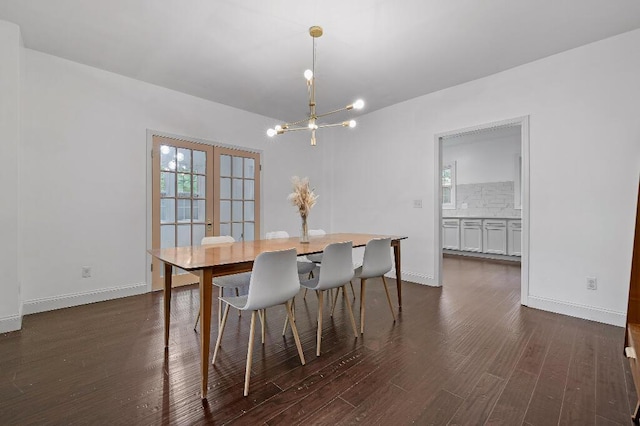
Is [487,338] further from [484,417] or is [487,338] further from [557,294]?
[557,294]

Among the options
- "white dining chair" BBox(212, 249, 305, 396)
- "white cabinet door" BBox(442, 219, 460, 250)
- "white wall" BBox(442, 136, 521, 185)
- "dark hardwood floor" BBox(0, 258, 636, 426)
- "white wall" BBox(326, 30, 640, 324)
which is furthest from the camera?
"white cabinet door" BBox(442, 219, 460, 250)

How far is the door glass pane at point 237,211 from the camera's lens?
474 cm

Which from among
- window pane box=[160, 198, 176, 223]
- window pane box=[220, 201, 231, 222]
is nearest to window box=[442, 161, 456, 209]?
window pane box=[220, 201, 231, 222]

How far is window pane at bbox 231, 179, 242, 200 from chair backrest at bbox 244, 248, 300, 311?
3.04 metres

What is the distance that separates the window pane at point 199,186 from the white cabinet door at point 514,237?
591 centimetres

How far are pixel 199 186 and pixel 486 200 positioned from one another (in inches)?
242

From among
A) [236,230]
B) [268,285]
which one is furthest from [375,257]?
[236,230]

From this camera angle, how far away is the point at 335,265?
2.37 meters

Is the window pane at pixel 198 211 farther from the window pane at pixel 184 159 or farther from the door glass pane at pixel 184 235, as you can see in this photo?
the window pane at pixel 184 159

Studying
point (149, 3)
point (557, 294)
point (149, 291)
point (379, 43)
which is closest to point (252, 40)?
point (149, 3)

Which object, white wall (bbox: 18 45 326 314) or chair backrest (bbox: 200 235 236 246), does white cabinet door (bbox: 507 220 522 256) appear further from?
white wall (bbox: 18 45 326 314)

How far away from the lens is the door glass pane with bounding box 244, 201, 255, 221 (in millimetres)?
4883

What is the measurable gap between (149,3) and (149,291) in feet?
10.7

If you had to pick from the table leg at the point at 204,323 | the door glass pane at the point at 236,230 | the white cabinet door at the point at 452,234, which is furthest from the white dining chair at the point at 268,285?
the white cabinet door at the point at 452,234
